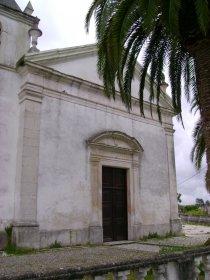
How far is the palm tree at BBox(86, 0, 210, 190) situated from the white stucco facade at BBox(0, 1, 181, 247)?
11.6 ft

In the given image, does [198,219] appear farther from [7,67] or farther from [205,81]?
[205,81]

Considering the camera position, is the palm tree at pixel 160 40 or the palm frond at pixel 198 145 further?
the palm frond at pixel 198 145

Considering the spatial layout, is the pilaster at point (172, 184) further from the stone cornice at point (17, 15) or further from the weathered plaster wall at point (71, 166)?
the stone cornice at point (17, 15)

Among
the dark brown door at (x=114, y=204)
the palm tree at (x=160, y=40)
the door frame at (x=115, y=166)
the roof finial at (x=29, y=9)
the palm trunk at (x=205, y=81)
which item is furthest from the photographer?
the roof finial at (x=29, y=9)

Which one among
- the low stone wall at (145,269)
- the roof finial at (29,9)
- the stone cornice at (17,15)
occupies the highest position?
the roof finial at (29,9)

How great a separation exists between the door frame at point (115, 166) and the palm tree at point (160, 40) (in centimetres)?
389

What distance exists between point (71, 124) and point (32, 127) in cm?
174

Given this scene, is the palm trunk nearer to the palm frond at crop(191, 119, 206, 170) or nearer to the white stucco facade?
the white stucco facade

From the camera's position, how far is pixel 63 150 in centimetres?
1199

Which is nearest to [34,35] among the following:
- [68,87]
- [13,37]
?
[13,37]

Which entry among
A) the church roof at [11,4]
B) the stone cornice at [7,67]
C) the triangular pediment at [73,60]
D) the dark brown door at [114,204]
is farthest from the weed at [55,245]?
the church roof at [11,4]

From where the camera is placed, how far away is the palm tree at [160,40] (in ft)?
20.6

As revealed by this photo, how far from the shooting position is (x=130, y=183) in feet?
45.6

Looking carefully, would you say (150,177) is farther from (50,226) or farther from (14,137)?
(14,137)
